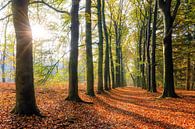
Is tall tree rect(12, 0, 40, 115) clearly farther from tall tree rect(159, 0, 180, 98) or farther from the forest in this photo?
tall tree rect(159, 0, 180, 98)

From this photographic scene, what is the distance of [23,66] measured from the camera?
25.0 ft

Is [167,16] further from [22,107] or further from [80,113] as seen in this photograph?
[22,107]

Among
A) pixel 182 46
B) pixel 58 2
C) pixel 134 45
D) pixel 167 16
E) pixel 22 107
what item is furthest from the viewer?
pixel 134 45

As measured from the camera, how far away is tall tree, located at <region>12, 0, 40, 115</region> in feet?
24.8

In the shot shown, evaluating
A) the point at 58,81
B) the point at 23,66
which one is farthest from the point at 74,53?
the point at 23,66

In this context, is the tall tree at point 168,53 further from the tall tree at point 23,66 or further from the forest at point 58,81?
the tall tree at point 23,66

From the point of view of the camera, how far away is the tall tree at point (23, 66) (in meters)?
7.56

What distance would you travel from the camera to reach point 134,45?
5078 cm

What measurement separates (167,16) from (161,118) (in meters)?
8.77

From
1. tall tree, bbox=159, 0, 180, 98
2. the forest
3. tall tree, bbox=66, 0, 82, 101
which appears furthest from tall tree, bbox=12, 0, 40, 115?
tall tree, bbox=159, 0, 180, 98

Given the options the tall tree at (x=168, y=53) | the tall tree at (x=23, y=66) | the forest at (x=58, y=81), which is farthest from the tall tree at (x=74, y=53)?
the tall tree at (x=168, y=53)

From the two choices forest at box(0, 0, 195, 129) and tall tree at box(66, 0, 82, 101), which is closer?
forest at box(0, 0, 195, 129)

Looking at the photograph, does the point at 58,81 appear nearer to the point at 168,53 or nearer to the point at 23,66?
the point at 23,66

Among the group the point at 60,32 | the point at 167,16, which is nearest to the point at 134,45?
the point at 167,16
